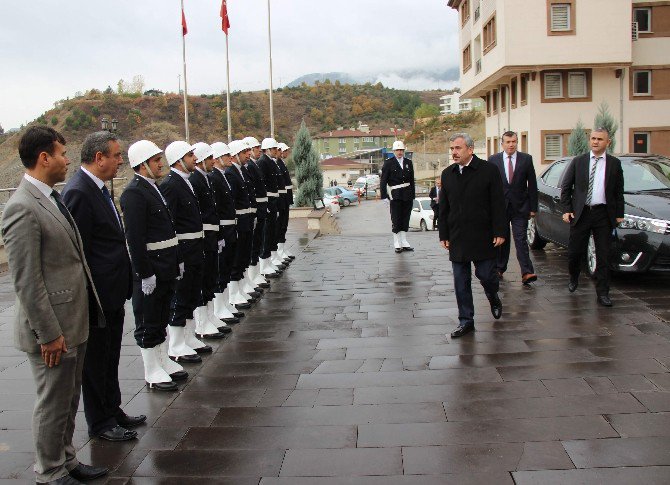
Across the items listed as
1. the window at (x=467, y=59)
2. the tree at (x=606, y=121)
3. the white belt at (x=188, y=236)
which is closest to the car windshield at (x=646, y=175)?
the white belt at (x=188, y=236)

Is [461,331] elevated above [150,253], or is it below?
below

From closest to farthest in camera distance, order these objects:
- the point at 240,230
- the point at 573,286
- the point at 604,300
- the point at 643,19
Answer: the point at 604,300 < the point at 240,230 < the point at 573,286 < the point at 643,19

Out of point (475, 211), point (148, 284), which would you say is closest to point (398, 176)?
point (475, 211)

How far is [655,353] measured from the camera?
20.1 feet

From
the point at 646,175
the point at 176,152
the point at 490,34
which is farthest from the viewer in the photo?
the point at 490,34

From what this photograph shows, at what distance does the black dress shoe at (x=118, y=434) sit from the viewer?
467 cm

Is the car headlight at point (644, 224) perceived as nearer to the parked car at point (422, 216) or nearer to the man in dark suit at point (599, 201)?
the man in dark suit at point (599, 201)

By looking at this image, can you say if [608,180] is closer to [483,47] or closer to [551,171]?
[551,171]

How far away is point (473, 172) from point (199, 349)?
327 cm

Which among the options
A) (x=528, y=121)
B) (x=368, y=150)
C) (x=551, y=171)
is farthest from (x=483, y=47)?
(x=368, y=150)

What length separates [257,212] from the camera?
32.8ft

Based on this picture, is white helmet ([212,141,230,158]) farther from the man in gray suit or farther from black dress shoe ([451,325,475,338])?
the man in gray suit

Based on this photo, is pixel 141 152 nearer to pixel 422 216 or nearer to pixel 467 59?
pixel 422 216

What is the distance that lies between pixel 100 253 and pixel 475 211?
12.8ft
